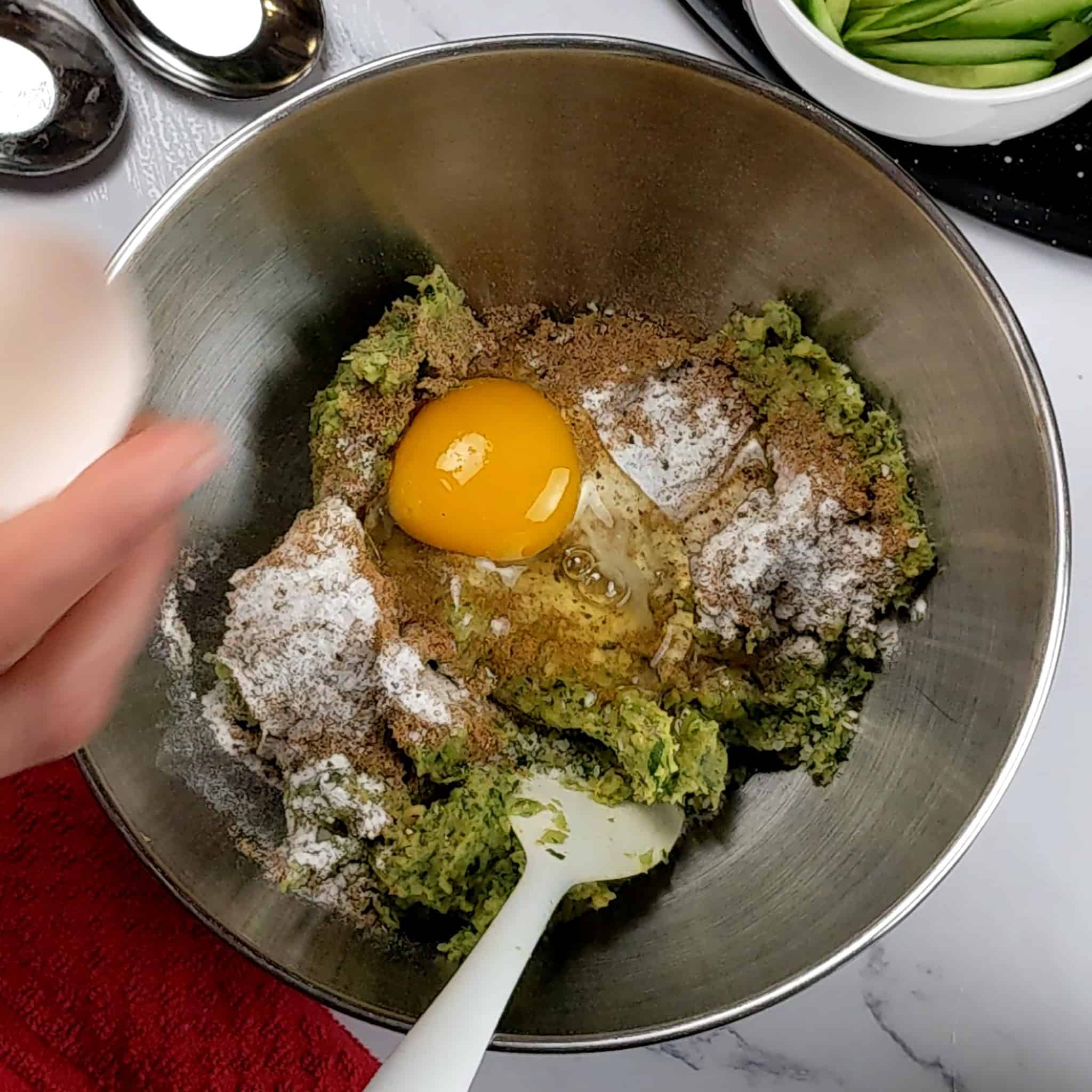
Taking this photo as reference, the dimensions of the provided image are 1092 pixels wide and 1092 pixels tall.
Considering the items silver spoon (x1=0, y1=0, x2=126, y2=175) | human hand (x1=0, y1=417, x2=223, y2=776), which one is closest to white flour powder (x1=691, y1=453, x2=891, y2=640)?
human hand (x1=0, y1=417, x2=223, y2=776)

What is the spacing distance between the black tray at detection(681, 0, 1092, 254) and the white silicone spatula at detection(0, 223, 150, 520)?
84 cm

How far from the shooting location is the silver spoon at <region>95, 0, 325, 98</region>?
1.41 metres

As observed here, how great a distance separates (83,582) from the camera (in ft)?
2.76

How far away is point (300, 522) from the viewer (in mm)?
1393

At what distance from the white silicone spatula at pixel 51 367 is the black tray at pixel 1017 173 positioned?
0.84 m

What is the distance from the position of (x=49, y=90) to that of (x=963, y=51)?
1092 millimetres

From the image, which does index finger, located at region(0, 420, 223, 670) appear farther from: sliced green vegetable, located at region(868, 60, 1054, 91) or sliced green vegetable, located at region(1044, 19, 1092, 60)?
sliced green vegetable, located at region(1044, 19, 1092, 60)

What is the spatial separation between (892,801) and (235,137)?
1005mm

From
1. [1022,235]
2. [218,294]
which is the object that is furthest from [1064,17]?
[218,294]

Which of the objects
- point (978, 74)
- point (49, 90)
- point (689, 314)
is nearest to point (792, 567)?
point (689, 314)

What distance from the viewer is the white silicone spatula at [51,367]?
0.99m

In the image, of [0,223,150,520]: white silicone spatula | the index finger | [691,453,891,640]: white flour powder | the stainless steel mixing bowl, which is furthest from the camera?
[691,453,891,640]: white flour powder

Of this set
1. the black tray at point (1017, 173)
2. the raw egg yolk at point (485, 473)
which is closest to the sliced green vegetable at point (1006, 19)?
the black tray at point (1017, 173)

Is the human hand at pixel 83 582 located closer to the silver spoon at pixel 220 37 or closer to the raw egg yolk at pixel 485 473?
the raw egg yolk at pixel 485 473
